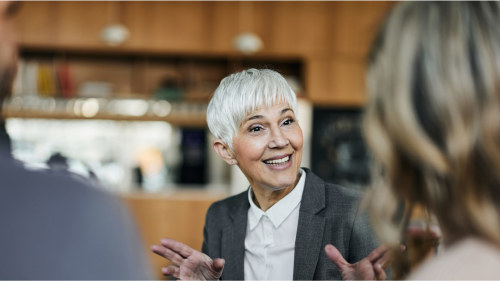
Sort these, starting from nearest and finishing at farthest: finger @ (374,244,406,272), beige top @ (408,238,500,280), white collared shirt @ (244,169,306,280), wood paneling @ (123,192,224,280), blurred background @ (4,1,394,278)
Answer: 1. beige top @ (408,238,500,280)
2. finger @ (374,244,406,272)
3. white collared shirt @ (244,169,306,280)
4. wood paneling @ (123,192,224,280)
5. blurred background @ (4,1,394,278)

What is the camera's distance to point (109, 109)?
214 inches

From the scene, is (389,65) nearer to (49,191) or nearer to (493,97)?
(493,97)

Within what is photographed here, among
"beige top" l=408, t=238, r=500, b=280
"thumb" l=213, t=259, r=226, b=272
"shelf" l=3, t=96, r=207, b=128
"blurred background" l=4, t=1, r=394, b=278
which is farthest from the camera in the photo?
"blurred background" l=4, t=1, r=394, b=278

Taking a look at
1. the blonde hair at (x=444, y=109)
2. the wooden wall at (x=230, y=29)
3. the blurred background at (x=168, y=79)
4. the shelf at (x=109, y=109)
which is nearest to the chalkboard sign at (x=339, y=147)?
the blurred background at (x=168, y=79)

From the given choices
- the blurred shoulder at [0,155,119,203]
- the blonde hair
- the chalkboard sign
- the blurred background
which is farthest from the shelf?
the blurred shoulder at [0,155,119,203]

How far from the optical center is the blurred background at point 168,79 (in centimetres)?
545

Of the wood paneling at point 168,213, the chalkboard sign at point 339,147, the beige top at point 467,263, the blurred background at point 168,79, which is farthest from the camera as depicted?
the chalkboard sign at point 339,147

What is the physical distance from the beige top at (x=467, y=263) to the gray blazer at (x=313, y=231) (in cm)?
44

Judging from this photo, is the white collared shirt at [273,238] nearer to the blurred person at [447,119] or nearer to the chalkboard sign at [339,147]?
the blurred person at [447,119]

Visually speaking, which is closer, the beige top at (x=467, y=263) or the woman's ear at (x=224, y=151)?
the beige top at (x=467, y=263)

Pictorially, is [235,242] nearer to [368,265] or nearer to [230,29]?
[368,265]

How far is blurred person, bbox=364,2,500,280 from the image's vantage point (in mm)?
692

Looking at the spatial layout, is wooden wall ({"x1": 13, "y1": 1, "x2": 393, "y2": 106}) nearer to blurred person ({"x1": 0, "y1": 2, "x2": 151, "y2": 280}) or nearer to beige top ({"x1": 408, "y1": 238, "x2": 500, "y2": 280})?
beige top ({"x1": 408, "y1": 238, "x2": 500, "y2": 280})

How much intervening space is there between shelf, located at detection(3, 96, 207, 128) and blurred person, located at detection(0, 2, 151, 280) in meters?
4.87
